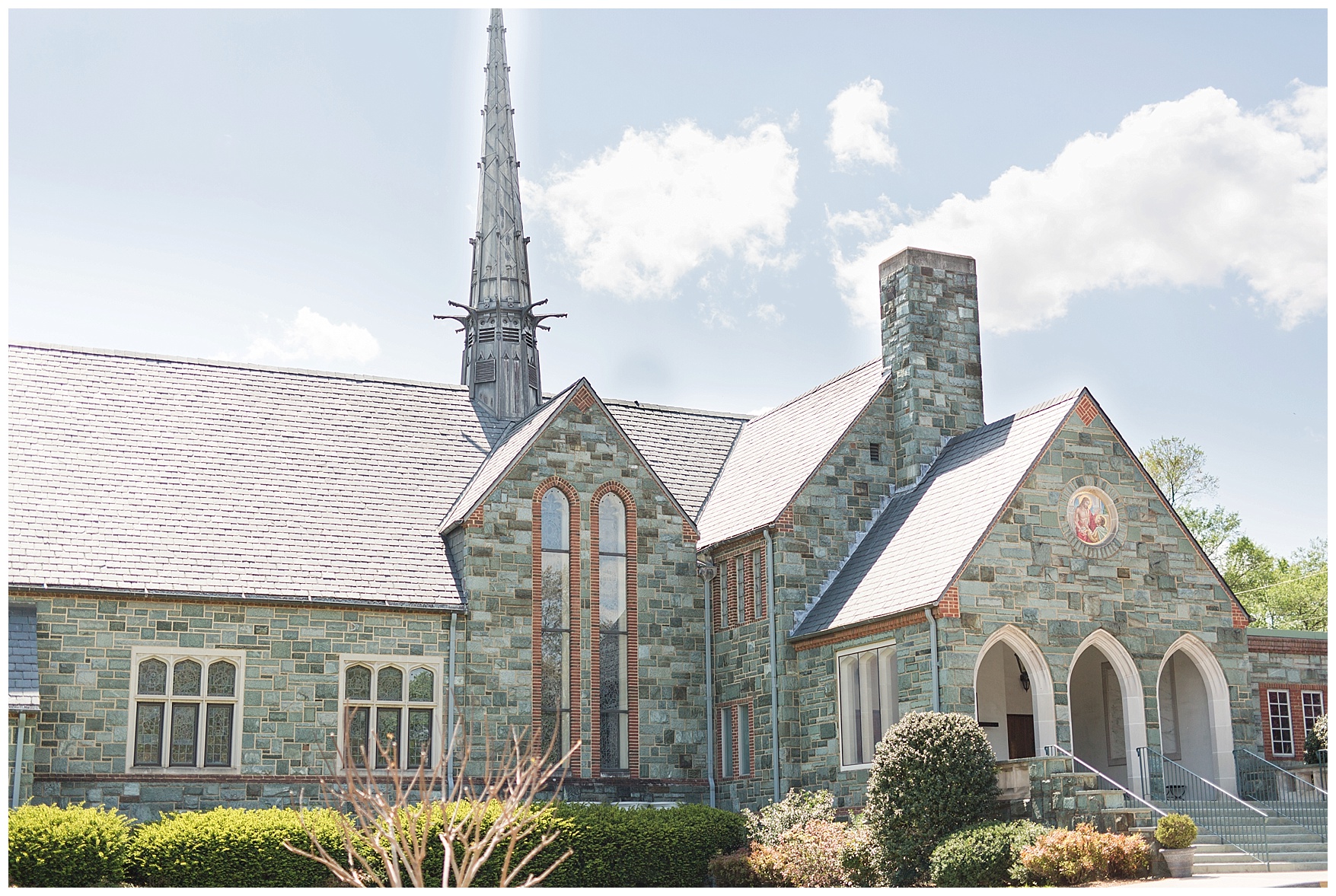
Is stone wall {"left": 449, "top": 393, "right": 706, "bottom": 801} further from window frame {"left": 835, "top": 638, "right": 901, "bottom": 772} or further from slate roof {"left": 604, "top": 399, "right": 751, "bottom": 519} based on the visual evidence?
window frame {"left": 835, "top": 638, "right": 901, "bottom": 772}

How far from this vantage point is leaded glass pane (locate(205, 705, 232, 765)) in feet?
85.6

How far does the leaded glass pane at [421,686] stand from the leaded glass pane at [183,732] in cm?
378

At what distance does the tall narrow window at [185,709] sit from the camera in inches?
1017

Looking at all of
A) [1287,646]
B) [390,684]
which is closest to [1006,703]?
[1287,646]

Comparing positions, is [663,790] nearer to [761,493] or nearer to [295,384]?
[761,493]

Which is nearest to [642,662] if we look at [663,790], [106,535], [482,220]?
[663,790]

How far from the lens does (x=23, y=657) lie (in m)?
24.4

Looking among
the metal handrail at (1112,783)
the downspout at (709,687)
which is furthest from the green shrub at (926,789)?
the downspout at (709,687)

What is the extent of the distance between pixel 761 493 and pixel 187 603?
11472mm

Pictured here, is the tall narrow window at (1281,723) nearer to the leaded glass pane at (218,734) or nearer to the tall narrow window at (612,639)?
the tall narrow window at (612,639)

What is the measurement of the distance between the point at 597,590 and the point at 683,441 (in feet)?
22.8

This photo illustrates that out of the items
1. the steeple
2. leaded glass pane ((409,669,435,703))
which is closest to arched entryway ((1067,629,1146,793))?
leaded glass pane ((409,669,435,703))

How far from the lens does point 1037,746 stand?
24391 millimetres

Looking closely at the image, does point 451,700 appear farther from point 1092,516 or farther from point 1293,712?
point 1293,712
